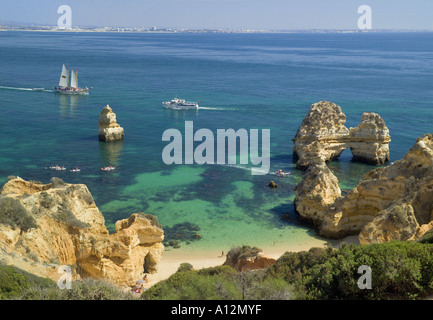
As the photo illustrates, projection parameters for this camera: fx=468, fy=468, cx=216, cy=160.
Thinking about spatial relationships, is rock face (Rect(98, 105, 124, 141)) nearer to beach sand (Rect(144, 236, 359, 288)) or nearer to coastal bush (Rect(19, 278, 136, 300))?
beach sand (Rect(144, 236, 359, 288))

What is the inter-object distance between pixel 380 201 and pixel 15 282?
2278 cm

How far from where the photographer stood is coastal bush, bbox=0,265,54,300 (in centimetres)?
1482

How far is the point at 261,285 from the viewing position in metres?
15.0

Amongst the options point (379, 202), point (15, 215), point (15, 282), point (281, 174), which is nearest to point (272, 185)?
point (281, 174)

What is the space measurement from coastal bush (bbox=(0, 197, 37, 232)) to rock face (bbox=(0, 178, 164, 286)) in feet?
0.13

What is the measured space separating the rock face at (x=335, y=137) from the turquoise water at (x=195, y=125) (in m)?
1.54

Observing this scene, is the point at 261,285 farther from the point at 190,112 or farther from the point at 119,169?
the point at 190,112

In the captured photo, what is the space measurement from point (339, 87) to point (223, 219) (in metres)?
73.5

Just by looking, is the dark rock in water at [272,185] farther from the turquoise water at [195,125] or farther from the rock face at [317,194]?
the rock face at [317,194]

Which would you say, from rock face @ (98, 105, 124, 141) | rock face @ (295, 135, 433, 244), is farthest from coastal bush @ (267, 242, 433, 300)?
rock face @ (98, 105, 124, 141)

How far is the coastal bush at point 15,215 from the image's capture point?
63.1 ft

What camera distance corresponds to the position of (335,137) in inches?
1934

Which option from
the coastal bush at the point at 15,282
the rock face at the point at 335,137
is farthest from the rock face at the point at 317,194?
the coastal bush at the point at 15,282
